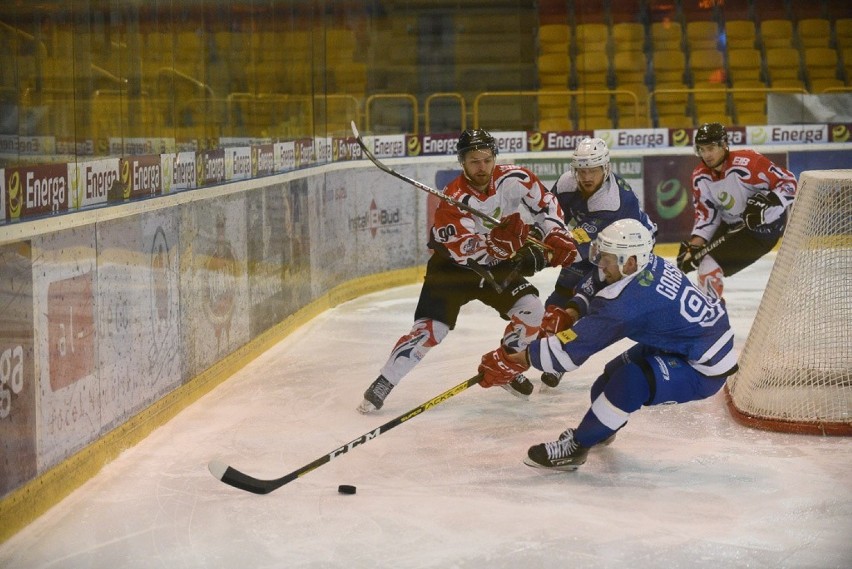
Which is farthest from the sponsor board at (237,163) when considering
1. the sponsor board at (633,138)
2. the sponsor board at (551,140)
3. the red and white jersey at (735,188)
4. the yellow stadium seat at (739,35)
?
the yellow stadium seat at (739,35)

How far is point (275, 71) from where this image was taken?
6.80m

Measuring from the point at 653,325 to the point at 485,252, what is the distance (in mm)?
1204

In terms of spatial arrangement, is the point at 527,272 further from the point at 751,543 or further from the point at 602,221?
the point at 751,543

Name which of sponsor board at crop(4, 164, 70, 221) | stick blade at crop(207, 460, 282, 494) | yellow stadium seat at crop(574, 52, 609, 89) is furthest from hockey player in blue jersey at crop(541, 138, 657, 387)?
yellow stadium seat at crop(574, 52, 609, 89)

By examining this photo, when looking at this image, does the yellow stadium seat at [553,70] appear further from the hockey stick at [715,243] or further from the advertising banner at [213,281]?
the advertising banner at [213,281]

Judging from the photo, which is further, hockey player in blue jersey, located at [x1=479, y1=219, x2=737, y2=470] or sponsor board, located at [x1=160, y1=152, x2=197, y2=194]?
sponsor board, located at [x1=160, y1=152, x2=197, y2=194]

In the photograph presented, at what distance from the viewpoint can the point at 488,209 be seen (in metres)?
4.73

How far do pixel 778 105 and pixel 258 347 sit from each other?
5.90 meters

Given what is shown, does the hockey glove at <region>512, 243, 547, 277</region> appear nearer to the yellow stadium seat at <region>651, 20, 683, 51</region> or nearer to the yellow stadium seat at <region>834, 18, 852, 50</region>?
the yellow stadium seat at <region>834, 18, 852, 50</region>

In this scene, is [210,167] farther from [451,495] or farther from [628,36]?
[628,36]

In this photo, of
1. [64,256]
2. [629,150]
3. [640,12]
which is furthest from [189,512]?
[640,12]

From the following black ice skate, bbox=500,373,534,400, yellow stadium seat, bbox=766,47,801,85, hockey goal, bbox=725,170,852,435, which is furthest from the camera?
yellow stadium seat, bbox=766,47,801,85

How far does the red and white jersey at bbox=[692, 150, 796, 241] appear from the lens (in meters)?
5.70

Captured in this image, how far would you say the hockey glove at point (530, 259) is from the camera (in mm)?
4566
